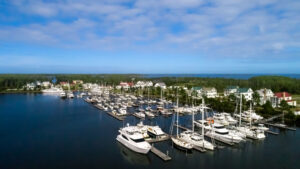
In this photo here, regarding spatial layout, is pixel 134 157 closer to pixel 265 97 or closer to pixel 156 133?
pixel 156 133

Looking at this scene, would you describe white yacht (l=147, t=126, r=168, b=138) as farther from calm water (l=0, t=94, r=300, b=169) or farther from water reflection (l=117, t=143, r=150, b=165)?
water reflection (l=117, t=143, r=150, b=165)

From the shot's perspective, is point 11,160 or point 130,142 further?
point 130,142

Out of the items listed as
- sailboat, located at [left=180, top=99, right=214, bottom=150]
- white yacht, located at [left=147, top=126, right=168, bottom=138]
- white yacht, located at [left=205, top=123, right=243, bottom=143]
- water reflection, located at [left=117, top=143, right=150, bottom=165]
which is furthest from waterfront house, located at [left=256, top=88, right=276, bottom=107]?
water reflection, located at [left=117, top=143, right=150, bottom=165]

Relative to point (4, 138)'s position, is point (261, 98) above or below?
above

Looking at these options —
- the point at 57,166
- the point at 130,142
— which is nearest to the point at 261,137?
the point at 130,142

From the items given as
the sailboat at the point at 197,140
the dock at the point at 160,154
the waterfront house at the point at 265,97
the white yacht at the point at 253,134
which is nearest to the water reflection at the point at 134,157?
the dock at the point at 160,154

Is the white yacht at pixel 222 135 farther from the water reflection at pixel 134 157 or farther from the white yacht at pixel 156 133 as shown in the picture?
the water reflection at pixel 134 157

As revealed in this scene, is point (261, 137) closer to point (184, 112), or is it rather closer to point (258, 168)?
point (258, 168)
